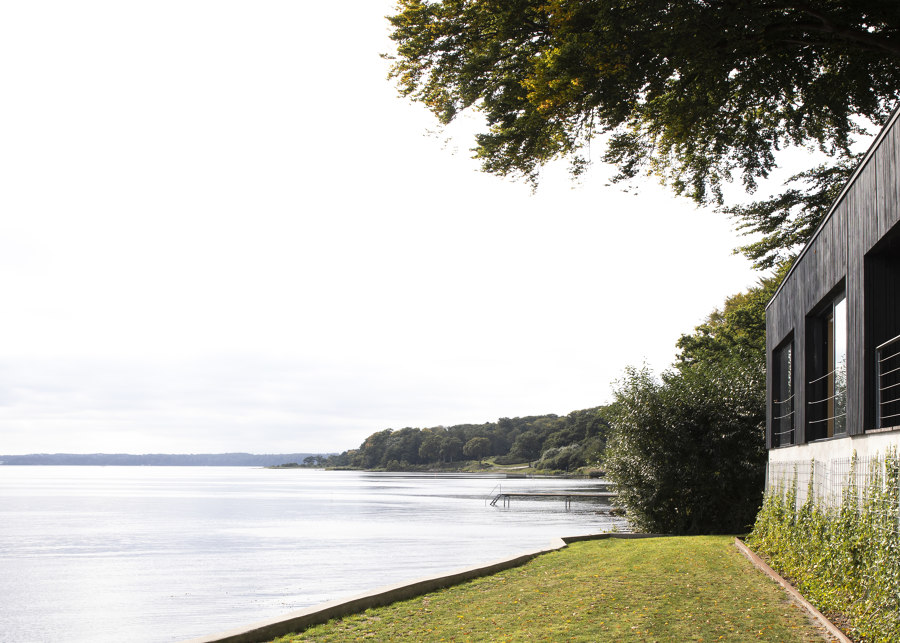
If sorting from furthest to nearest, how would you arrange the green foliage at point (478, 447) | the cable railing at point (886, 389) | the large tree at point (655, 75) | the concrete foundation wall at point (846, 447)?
the green foliage at point (478, 447)
the large tree at point (655, 75)
the cable railing at point (886, 389)
the concrete foundation wall at point (846, 447)

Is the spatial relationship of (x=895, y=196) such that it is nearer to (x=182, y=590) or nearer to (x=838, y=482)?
(x=838, y=482)

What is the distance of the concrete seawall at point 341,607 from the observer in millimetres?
8922

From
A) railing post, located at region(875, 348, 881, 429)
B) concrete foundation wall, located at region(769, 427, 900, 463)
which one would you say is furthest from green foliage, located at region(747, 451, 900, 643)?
railing post, located at region(875, 348, 881, 429)

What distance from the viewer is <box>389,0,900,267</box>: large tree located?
1100 cm

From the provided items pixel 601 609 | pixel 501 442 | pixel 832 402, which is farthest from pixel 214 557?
pixel 501 442

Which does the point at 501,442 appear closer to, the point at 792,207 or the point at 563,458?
the point at 563,458

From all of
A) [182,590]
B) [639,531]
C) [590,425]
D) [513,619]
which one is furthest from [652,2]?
[590,425]

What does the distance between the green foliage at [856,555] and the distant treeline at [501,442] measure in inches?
4809

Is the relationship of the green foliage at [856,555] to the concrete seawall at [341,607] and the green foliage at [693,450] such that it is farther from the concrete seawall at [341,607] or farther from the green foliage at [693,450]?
the green foliage at [693,450]

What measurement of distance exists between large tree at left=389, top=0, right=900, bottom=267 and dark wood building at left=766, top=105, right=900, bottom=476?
2676 mm

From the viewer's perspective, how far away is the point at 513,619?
30.9ft

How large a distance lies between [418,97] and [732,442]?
13.3 metres

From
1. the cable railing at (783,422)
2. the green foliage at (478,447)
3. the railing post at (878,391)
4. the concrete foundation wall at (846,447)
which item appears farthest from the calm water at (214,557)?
the green foliage at (478,447)

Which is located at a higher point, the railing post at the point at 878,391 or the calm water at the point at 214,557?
the railing post at the point at 878,391
